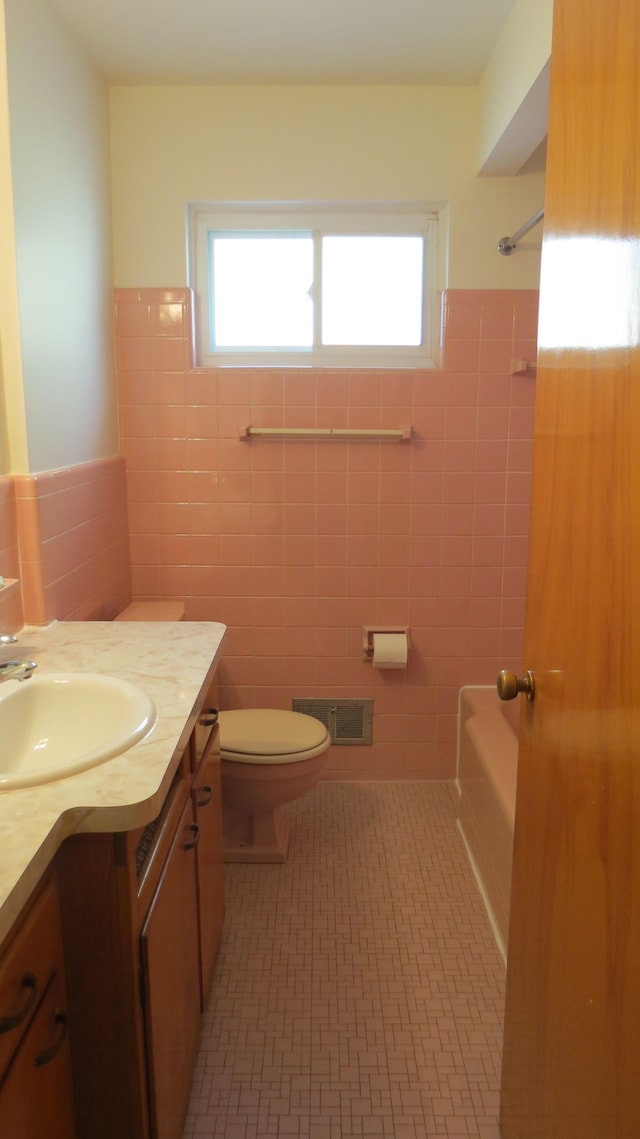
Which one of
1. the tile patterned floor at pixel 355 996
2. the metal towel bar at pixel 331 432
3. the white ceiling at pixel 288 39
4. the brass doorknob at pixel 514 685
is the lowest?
the tile patterned floor at pixel 355 996

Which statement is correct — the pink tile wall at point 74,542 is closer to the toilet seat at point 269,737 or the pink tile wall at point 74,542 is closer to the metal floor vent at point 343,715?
the toilet seat at point 269,737

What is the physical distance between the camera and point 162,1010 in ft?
4.09

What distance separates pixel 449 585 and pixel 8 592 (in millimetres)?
1592

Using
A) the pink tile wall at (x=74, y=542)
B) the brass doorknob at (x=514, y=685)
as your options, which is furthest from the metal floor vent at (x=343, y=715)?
the brass doorknob at (x=514, y=685)

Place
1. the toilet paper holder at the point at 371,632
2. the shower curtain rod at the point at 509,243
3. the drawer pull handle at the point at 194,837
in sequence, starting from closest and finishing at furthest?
the drawer pull handle at the point at 194,837 < the shower curtain rod at the point at 509,243 < the toilet paper holder at the point at 371,632

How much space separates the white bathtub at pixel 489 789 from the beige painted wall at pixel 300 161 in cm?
151

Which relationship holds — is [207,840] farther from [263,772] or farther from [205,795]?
[263,772]

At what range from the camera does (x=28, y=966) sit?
89 cm

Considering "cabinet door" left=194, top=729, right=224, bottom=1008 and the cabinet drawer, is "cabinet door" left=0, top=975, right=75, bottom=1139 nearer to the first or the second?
the cabinet drawer

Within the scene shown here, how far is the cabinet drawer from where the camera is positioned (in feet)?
2.71

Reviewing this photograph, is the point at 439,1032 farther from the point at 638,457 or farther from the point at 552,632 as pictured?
the point at 638,457

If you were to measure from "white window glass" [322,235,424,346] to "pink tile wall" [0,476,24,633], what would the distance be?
1.41m

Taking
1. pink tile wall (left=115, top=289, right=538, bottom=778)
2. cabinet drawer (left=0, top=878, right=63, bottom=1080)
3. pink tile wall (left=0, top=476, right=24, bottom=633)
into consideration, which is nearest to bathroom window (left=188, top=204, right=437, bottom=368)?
pink tile wall (left=115, top=289, right=538, bottom=778)

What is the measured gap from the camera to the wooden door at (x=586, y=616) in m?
0.83
